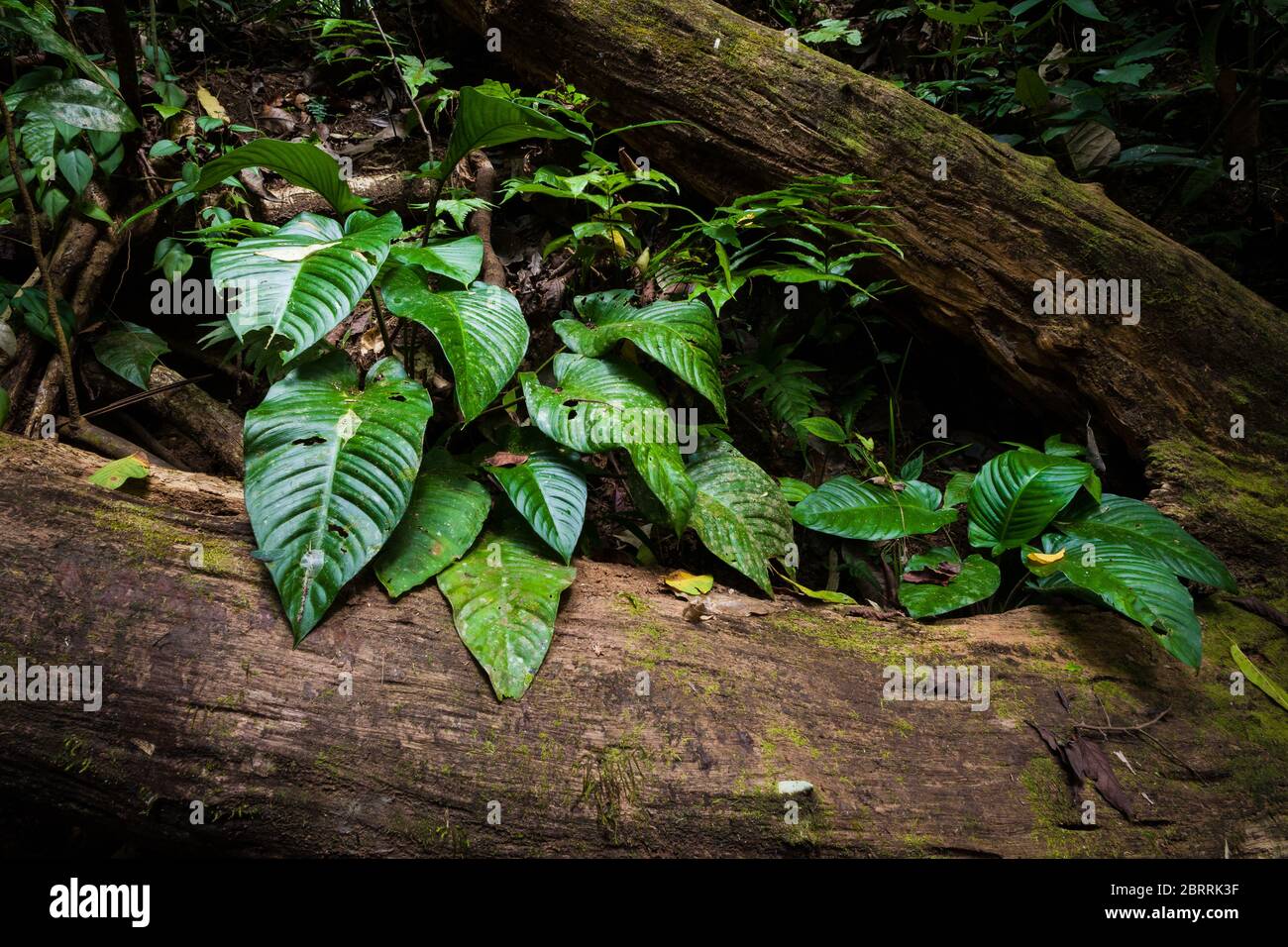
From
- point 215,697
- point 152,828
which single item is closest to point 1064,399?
point 215,697

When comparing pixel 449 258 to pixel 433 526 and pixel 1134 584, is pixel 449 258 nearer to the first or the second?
pixel 433 526

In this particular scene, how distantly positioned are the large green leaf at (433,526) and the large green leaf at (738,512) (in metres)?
0.71

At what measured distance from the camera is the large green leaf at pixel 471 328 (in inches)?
80.7

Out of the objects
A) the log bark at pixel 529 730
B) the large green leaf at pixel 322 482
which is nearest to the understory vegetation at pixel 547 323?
the large green leaf at pixel 322 482

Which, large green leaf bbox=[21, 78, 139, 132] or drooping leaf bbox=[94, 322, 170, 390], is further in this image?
drooping leaf bbox=[94, 322, 170, 390]

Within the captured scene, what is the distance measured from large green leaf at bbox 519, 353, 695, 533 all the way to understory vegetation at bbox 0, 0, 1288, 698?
0.5 inches

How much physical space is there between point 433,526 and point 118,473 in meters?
0.96

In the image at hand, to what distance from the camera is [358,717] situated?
1784mm

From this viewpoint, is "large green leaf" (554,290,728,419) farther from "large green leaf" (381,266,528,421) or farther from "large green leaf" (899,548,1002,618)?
"large green leaf" (899,548,1002,618)

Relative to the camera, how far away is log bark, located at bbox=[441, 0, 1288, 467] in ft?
9.71

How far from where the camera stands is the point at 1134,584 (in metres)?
2.14

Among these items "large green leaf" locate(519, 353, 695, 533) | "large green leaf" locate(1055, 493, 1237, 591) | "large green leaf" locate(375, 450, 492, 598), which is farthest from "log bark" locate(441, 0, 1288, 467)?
"large green leaf" locate(375, 450, 492, 598)

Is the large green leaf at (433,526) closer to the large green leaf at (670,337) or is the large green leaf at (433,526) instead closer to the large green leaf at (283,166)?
the large green leaf at (670,337)

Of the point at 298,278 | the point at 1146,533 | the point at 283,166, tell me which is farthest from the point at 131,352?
the point at 1146,533
